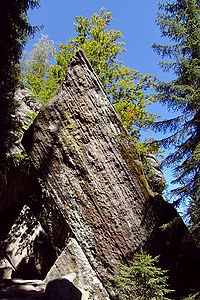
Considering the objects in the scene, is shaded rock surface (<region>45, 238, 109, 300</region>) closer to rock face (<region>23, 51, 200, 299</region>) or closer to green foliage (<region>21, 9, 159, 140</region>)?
rock face (<region>23, 51, 200, 299</region>)

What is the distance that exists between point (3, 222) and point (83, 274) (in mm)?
4692

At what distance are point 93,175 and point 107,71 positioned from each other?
9.38 meters

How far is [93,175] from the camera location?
7.86 m

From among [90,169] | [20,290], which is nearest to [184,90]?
[90,169]

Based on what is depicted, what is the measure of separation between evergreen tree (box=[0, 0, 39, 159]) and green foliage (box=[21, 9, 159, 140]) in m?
6.36

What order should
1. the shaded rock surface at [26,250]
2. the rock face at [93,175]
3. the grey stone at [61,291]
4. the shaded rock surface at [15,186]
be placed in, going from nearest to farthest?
the grey stone at [61,291] < the rock face at [93,175] < the shaded rock surface at [26,250] < the shaded rock surface at [15,186]

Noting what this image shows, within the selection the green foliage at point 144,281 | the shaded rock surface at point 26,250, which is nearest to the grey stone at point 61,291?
the green foliage at point 144,281

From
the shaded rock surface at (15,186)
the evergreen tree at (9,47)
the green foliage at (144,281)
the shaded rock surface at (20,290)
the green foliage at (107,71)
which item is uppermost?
the green foliage at (107,71)

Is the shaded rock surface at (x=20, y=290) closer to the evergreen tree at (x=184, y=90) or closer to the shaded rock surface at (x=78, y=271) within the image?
the shaded rock surface at (x=78, y=271)

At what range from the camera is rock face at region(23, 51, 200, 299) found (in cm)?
736

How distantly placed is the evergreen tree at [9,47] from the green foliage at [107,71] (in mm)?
6364

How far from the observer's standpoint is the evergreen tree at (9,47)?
7395mm

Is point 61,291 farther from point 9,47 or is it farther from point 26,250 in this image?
point 9,47

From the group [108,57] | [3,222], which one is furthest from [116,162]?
[108,57]
